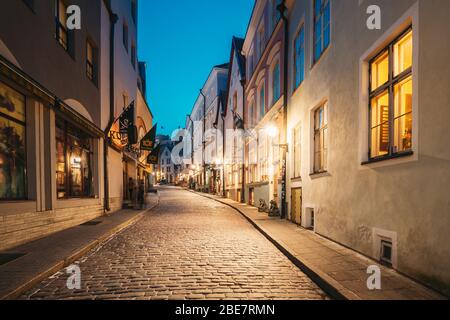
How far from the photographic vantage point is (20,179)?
25.2ft

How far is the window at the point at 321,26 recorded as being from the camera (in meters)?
8.70

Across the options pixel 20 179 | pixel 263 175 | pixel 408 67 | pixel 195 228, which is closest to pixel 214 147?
pixel 263 175

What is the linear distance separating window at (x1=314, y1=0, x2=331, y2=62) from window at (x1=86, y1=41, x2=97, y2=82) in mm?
9216

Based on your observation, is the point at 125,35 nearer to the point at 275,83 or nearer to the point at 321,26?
the point at 275,83

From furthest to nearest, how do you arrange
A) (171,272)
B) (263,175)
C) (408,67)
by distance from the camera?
(263,175) < (171,272) < (408,67)

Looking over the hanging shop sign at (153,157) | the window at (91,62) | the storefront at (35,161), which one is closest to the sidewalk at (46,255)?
the storefront at (35,161)

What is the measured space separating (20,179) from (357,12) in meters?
9.02

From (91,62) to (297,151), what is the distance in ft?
31.8

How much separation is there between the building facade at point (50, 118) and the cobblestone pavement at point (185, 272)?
2.28 metres

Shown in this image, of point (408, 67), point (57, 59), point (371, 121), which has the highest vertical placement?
point (57, 59)

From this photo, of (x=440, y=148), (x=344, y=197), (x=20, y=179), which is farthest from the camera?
(x=20, y=179)

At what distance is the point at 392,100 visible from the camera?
551cm

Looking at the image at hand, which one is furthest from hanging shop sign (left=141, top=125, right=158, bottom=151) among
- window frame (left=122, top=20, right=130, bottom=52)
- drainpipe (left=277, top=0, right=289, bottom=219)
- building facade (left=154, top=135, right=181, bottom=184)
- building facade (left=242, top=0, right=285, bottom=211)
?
building facade (left=154, top=135, right=181, bottom=184)

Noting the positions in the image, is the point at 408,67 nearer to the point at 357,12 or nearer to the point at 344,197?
the point at 357,12
